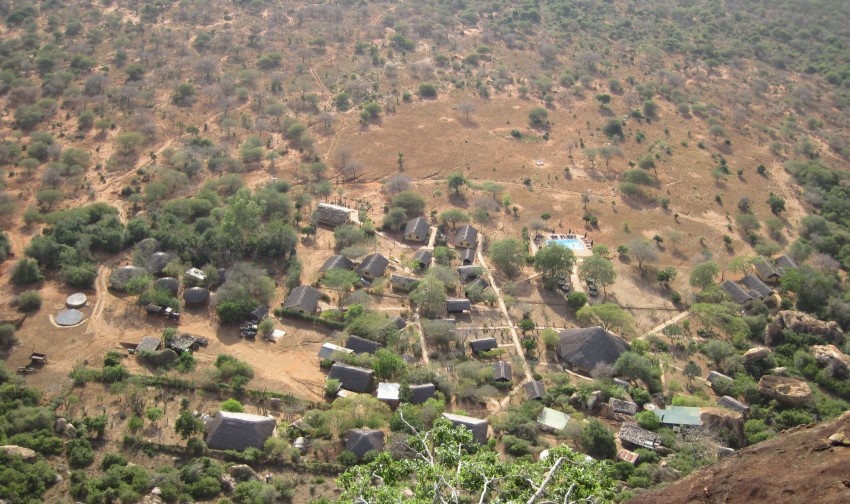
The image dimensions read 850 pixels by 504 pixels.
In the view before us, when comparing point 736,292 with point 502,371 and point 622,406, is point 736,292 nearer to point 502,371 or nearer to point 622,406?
point 622,406

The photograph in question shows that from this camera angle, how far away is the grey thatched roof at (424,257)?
56625mm

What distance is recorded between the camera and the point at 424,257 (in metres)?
57.2

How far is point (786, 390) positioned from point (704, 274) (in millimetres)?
15210

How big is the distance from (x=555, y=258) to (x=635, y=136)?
36962mm

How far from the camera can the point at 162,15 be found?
104 m

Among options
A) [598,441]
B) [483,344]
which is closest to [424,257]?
[483,344]

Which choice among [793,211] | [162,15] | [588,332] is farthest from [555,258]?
[162,15]

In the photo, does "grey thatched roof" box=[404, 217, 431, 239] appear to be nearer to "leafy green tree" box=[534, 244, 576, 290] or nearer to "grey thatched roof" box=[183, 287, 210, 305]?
"leafy green tree" box=[534, 244, 576, 290]

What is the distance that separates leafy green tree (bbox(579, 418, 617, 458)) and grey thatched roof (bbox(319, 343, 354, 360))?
17028 mm

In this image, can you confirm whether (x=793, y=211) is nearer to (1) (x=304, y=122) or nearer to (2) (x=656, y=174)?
(2) (x=656, y=174)

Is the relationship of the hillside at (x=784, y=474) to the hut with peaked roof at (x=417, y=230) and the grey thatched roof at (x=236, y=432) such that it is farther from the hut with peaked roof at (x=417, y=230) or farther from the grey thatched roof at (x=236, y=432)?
the hut with peaked roof at (x=417, y=230)

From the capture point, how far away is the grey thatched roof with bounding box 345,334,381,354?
45.5 metres

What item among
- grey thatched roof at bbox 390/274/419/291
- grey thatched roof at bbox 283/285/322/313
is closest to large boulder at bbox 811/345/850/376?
grey thatched roof at bbox 390/274/419/291

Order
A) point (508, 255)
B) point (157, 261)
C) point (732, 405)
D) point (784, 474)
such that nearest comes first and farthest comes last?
point (784, 474) → point (732, 405) → point (157, 261) → point (508, 255)
